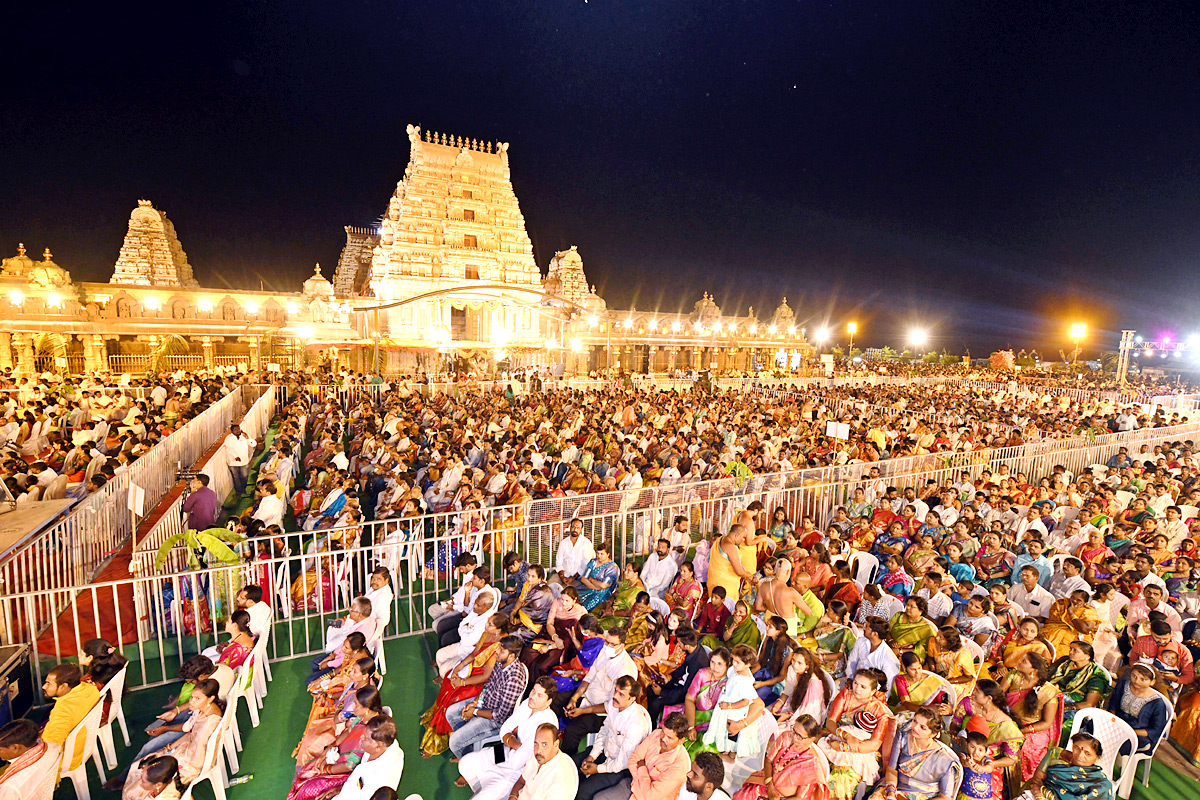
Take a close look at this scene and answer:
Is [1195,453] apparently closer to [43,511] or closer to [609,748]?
[609,748]

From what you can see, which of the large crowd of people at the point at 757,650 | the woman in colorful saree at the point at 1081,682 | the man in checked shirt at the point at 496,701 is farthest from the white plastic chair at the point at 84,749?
the woman in colorful saree at the point at 1081,682

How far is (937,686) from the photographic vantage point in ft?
13.9

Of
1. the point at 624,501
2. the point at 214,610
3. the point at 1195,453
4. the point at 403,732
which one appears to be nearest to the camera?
the point at 403,732

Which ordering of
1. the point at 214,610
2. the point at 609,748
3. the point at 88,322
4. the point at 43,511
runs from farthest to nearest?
the point at 88,322, the point at 43,511, the point at 214,610, the point at 609,748

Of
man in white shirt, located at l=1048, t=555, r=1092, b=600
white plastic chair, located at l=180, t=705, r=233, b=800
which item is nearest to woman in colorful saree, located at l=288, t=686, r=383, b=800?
white plastic chair, located at l=180, t=705, r=233, b=800

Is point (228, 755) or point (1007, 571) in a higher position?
point (1007, 571)

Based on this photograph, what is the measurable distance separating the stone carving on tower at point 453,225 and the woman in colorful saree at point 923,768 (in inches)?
1550

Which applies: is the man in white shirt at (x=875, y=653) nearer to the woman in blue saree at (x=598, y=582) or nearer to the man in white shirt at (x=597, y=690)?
the man in white shirt at (x=597, y=690)

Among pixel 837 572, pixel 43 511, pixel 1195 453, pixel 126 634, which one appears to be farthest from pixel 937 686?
pixel 1195 453

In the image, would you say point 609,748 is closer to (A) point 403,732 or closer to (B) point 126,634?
(A) point 403,732

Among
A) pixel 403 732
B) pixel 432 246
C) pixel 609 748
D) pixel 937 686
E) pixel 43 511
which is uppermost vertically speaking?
pixel 432 246

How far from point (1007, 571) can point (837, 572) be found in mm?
2180

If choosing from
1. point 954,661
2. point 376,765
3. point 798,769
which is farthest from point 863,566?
point 376,765

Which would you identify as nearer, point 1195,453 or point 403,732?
point 403,732
